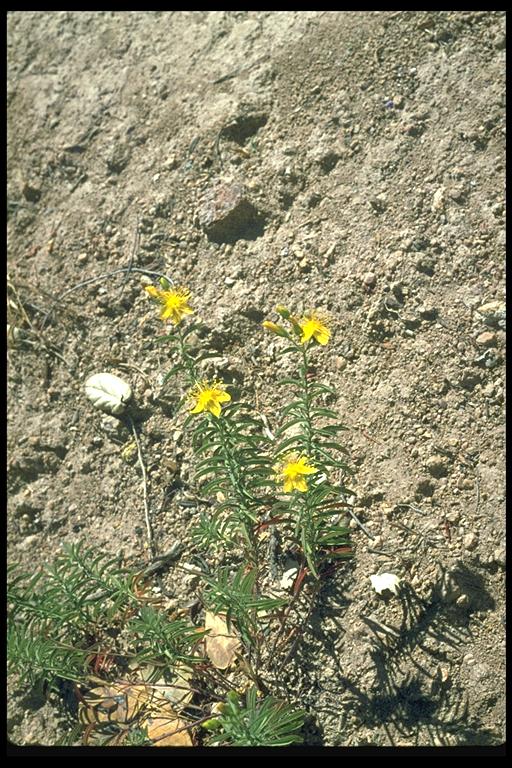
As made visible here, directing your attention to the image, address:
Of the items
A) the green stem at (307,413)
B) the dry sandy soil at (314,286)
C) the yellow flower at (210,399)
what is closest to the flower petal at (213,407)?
the yellow flower at (210,399)

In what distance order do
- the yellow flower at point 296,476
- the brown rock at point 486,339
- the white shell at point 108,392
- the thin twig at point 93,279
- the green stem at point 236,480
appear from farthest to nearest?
the thin twig at point 93,279, the white shell at point 108,392, the brown rock at point 486,339, the green stem at point 236,480, the yellow flower at point 296,476

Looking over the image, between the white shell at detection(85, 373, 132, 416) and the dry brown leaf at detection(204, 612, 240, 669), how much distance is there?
1.12 meters

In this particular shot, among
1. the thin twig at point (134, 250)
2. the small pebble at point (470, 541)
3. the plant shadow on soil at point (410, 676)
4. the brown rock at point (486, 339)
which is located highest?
the thin twig at point (134, 250)

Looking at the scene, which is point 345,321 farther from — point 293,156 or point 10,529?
point 10,529

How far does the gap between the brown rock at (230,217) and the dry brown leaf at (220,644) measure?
188 centimetres

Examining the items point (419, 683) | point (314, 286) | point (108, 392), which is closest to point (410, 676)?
point (419, 683)

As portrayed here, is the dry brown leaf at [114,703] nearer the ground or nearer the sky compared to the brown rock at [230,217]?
nearer the ground

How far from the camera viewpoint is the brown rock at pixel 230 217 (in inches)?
147

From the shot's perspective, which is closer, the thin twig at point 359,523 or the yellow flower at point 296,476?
the yellow flower at point 296,476

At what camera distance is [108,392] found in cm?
357

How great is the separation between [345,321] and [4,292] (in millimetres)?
1909

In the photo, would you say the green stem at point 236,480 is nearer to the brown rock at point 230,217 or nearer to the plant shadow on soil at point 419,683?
the plant shadow on soil at point 419,683

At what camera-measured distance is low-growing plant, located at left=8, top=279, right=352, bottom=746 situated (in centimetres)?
266

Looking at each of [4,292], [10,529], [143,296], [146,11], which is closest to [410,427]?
[143,296]
